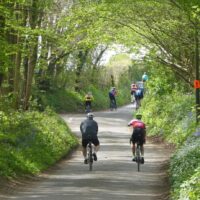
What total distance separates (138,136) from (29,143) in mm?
4030

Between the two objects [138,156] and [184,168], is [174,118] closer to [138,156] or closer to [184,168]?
[138,156]

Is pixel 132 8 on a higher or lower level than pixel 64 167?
higher

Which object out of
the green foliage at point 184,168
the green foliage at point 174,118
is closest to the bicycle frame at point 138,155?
the green foliage at point 174,118

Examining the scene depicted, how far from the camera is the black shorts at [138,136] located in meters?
20.2

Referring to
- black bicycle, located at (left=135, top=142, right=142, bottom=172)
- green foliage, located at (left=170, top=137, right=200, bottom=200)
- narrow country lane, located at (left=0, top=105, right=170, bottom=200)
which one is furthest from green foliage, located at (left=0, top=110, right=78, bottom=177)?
green foliage, located at (left=170, top=137, right=200, bottom=200)

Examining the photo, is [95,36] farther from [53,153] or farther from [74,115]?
[74,115]

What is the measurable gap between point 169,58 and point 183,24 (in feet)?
21.4

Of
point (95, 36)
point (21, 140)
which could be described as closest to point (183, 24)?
point (95, 36)

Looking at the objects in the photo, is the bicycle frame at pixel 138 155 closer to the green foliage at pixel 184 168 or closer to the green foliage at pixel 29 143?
the green foliage at pixel 184 168

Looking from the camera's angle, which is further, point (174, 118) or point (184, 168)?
point (174, 118)

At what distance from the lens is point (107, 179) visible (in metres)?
17.6

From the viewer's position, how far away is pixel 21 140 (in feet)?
70.3

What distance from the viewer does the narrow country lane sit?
14703 mm

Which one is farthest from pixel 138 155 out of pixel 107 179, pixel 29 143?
pixel 29 143
